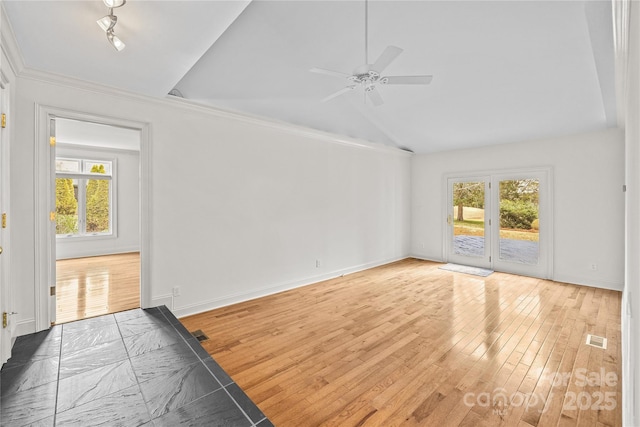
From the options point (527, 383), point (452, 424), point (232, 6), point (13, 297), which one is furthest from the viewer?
point (13, 297)

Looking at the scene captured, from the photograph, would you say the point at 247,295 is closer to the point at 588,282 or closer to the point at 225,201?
the point at 225,201

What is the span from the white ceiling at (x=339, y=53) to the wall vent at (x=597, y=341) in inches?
110

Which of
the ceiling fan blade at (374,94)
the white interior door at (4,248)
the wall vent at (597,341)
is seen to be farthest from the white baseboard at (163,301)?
the wall vent at (597,341)

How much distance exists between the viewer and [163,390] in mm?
1808

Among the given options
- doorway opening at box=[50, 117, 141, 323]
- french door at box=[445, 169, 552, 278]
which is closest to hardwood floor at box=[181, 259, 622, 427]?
french door at box=[445, 169, 552, 278]

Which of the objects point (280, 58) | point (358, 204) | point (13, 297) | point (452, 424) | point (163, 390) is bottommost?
point (452, 424)

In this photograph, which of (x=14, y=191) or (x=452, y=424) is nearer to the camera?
(x=452, y=424)

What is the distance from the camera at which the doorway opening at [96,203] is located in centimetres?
527

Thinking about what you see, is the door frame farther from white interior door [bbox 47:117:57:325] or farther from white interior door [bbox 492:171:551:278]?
white interior door [bbox 492:171:551:278]

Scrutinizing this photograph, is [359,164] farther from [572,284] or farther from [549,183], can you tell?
[572,284]

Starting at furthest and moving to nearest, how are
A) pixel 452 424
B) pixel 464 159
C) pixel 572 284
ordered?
pixel 464 159, pixel 572 284, pixel 452 424

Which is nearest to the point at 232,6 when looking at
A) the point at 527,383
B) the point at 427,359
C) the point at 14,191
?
the point at 14,191

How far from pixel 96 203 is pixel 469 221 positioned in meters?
8.60

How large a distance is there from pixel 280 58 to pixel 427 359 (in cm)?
342
